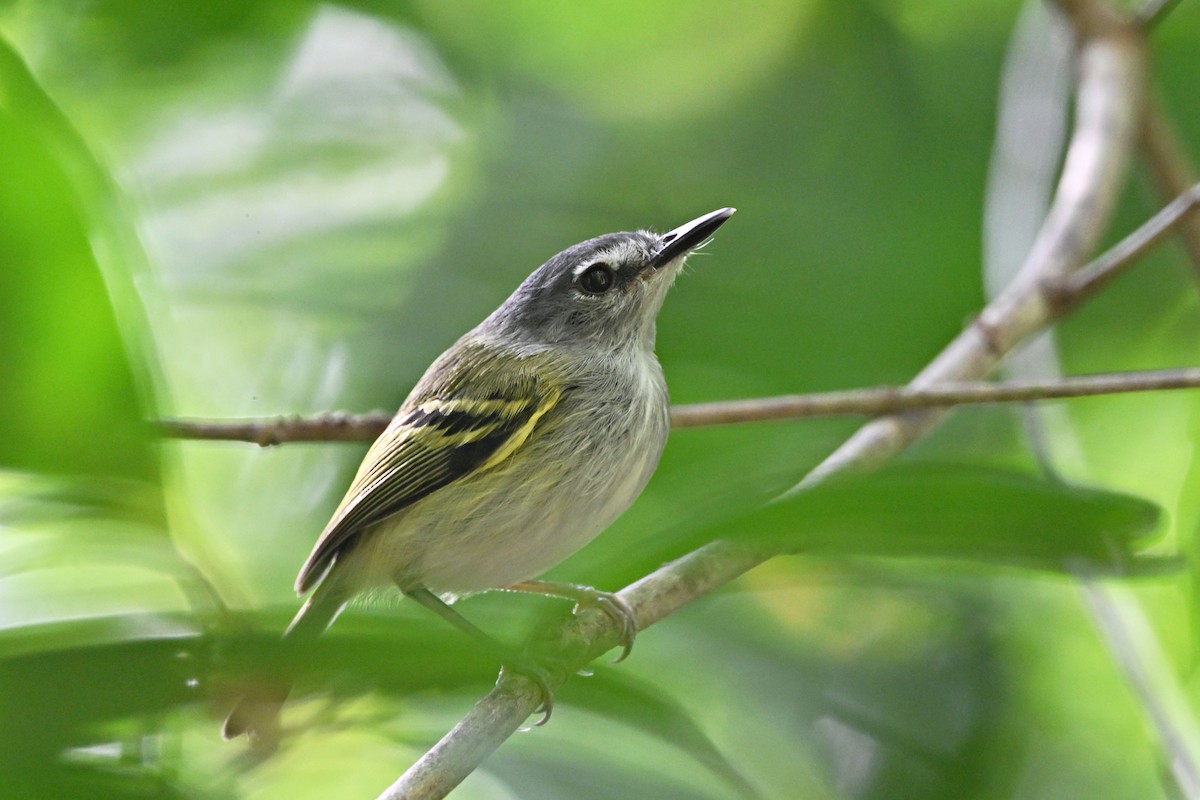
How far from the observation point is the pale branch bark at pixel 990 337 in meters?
1.20

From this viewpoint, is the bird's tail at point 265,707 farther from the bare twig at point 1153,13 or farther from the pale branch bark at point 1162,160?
the bare twig at point 1153,13

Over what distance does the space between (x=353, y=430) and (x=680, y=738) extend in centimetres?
157

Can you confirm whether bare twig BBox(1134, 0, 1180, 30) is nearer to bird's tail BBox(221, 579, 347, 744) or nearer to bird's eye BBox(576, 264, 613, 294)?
bird's eye BBox(576, 264, 613, 294)

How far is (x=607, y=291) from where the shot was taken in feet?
7.77

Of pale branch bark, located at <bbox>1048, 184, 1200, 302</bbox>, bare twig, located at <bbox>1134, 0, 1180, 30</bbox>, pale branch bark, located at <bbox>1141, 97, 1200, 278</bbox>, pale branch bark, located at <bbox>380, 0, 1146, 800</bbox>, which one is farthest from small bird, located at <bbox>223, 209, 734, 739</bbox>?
bare twig, located at <bbox>1134, 0, 1180, 30</bbox>

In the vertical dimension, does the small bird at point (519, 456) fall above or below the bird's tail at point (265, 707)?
above

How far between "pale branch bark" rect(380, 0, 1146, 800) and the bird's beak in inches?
21.0

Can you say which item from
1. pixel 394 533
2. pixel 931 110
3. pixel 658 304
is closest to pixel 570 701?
pixel 394 533

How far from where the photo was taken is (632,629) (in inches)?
71.6

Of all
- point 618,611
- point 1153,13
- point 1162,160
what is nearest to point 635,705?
point 618,611

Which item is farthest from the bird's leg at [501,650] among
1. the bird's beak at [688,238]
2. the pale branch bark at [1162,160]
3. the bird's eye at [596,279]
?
the pale branch bark at [1162,160]

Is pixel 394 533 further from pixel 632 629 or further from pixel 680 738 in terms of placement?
pixel 680 738

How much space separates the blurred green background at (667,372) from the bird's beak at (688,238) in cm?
44

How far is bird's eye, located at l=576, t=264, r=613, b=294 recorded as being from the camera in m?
2.36
